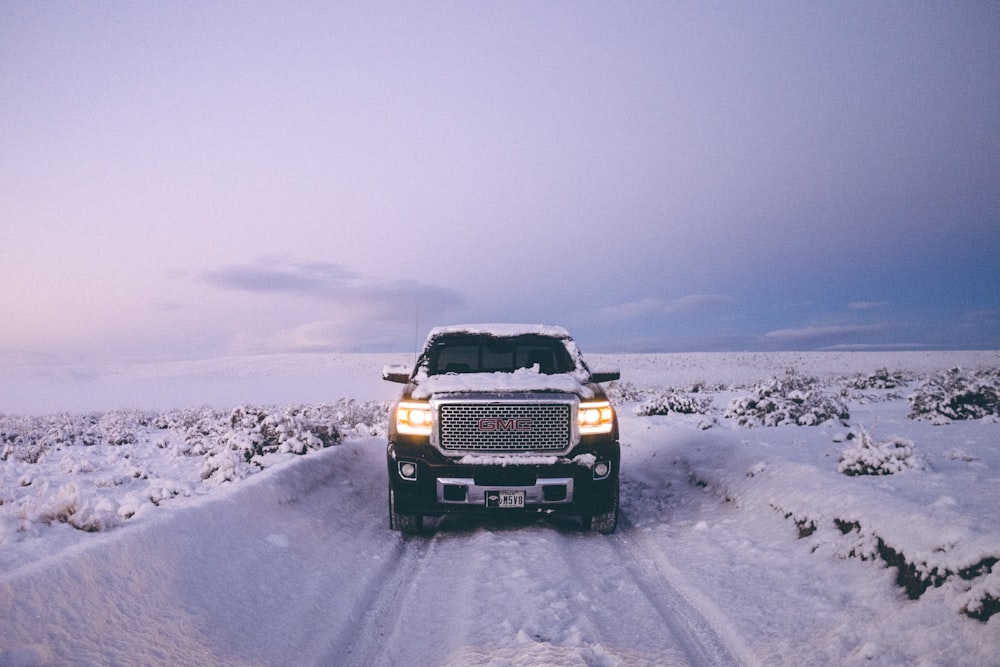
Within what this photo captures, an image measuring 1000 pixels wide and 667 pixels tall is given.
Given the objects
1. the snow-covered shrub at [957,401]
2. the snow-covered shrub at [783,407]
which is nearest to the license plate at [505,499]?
the snow-covered shrub at [783,407]

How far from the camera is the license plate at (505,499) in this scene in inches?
213

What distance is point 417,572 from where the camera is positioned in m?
4.84

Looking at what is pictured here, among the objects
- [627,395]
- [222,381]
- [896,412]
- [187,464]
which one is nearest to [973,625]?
[187,464]

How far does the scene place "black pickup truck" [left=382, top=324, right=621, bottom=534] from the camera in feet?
17.9

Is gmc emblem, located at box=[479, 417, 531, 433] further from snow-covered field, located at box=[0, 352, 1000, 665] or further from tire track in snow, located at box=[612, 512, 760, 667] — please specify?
tire track in snow, located at box=[612, 512, 760, 667]

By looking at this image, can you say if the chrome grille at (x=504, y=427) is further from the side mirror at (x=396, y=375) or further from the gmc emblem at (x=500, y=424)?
the side mirror at (x=396, y=375)

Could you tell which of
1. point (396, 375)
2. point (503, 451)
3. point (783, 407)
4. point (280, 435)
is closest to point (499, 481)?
point (503, 451)

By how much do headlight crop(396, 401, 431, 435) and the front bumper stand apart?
154 mm

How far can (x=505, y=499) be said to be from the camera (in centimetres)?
541

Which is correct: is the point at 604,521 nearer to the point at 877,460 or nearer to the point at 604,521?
the point at 604,521

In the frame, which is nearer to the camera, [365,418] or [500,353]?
[500,353]

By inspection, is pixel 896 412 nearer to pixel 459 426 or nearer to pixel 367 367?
pixel 459 426

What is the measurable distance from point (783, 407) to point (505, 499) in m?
10.7

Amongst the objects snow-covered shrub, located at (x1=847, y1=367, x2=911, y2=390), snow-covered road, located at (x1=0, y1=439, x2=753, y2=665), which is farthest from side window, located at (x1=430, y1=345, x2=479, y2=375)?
snow-covered shrub, located at (x1=847, y1=367, x2=911, y2=390)
